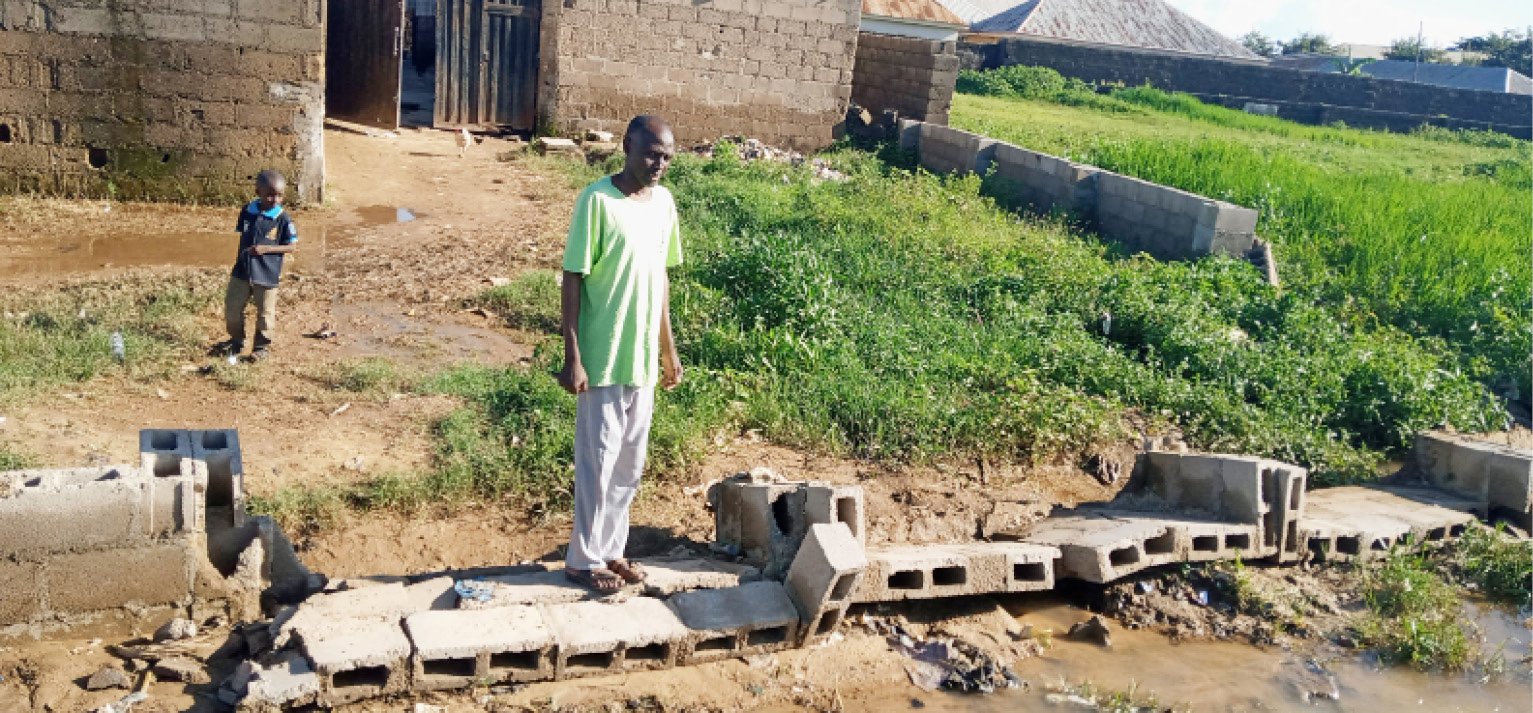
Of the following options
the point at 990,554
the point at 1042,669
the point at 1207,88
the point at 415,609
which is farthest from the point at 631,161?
the point at 1207,88

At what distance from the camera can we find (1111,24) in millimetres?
39906

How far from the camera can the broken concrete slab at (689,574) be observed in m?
4.14

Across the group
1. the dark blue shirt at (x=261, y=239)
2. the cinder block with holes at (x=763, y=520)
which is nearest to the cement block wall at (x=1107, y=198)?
the cinder block with holes at (x=763, y=520)

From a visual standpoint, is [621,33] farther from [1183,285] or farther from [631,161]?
[631,161]

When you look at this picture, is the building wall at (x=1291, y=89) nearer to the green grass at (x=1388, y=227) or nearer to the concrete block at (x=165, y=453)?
the green grass at (x=1388, y=227)

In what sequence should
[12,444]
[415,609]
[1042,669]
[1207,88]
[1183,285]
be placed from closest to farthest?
[415,609], [1042,669], [12,444], [1183,285], [1207,88]

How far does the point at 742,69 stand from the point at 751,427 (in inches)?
376

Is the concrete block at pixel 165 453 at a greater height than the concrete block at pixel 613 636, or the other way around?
the concrete block at pixel 165 453

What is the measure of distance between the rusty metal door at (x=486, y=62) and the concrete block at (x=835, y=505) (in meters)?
10.8

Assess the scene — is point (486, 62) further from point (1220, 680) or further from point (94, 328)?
point (1220, 680)

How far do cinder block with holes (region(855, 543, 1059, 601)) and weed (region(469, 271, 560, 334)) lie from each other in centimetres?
333

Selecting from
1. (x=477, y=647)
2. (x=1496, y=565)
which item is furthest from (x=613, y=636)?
(x=1496, y=565)

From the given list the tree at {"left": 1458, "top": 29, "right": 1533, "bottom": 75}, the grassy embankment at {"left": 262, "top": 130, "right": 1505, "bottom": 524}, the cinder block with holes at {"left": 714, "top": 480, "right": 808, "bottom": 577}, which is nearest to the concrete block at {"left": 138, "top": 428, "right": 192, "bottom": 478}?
the grassy embankment at {"left": 262, "top": 130, "right": 1505, "bottom": 524}

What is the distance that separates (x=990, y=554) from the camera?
4590 millimetres
